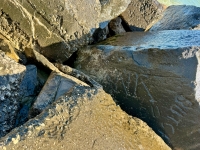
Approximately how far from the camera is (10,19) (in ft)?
5.16

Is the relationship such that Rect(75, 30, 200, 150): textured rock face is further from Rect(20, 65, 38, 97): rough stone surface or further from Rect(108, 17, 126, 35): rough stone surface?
Rect(108, 17, 126, 35): rough stone surface

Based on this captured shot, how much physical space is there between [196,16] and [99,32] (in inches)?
38.0

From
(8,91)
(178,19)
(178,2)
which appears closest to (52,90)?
(8,91)

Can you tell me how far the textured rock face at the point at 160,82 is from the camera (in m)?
1.41

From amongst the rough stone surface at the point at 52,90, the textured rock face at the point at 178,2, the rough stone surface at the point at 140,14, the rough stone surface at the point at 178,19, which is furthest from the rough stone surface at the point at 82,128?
the textured rock face at the point at 178,2

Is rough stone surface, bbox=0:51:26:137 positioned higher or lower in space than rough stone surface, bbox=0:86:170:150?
higher

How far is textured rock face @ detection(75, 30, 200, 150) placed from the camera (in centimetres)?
141

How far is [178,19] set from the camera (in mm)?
2510

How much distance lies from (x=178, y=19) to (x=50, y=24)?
1336mm

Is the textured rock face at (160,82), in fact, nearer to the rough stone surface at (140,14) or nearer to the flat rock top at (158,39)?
the flat rock top at (158,39)

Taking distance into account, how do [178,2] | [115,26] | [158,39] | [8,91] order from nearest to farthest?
1. [8,91]
2. [158,39]
3. [115,26]
4. [178,2]

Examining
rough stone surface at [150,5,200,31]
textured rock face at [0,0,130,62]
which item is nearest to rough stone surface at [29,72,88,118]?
textured rock face at [0,0,130,62]

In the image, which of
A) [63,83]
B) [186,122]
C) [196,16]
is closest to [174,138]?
[186,122]

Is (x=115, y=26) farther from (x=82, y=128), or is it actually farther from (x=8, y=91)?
(x=82, y=128)
